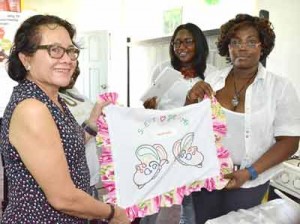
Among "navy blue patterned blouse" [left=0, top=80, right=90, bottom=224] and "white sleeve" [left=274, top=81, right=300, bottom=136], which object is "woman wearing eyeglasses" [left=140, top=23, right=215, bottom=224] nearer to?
"white sleeve" [left=274, top=81, right=300, bottom=136]

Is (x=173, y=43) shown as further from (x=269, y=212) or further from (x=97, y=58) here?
(x=97, y=58)

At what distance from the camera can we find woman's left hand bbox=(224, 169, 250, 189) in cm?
143

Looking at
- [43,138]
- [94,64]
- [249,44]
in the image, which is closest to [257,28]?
[249,44]

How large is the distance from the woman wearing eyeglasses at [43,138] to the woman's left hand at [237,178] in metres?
0.58

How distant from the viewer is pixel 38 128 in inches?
34.3

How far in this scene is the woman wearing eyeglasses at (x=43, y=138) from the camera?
88 centimetres

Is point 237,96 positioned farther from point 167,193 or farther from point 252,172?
point 167,193

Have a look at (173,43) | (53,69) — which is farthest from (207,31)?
(53,69)

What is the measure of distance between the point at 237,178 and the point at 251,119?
24 centimetres

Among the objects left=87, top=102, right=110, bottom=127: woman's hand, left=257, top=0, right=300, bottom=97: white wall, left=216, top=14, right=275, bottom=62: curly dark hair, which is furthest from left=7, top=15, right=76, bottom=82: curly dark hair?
left=257, top=0, right=300, bottom=97: white wall

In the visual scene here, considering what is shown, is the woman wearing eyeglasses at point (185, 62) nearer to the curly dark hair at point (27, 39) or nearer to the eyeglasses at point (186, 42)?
the eyeglasses at point (186, 42)

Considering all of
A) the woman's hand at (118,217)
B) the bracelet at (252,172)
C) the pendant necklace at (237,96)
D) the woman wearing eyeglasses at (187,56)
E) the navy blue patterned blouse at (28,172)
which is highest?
the woman wearing eyeglasses at (187,56)

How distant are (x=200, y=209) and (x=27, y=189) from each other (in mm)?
819

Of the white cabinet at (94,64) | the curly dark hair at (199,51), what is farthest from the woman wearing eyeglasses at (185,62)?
the white cabinet at (94,64)
